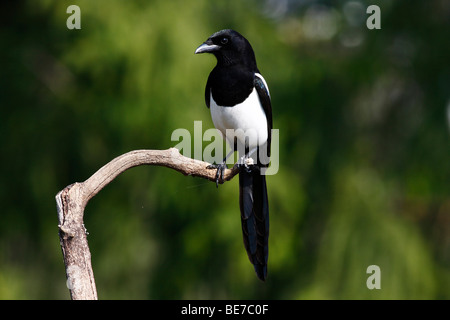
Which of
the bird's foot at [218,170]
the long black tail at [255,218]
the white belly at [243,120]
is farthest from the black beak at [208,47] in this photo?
the long black tail at [255,218]

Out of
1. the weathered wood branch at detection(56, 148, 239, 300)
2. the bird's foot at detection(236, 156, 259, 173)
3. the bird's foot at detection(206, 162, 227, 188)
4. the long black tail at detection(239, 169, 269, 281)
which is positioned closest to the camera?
the weathered wood branch at detection(56, 148, 239, 300)

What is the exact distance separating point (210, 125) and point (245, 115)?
2.91m

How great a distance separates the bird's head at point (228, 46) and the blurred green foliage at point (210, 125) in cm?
300

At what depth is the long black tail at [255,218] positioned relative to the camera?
2.39 meters

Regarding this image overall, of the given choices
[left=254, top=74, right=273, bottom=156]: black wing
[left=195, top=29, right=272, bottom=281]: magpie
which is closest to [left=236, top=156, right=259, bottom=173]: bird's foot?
[left=195, top=29, right=272, bottom=281]: magpie

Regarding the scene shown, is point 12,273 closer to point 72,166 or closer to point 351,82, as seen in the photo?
point 72,166

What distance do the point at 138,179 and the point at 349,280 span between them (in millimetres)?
2329

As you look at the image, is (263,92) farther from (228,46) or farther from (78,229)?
(78,229)

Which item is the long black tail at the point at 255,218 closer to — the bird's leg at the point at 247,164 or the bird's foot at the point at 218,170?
the bird's leg at the point at 247,164

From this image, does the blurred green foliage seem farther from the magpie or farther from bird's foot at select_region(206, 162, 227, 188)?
bird's foot at select_region(206, 162, 227, 188)

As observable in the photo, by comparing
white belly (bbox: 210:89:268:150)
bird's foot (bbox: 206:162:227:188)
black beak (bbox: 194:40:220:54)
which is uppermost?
black beak (bbox: 194:40:220:54)

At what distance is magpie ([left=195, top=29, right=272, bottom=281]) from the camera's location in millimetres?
2465

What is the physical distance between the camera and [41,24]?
7305 mm

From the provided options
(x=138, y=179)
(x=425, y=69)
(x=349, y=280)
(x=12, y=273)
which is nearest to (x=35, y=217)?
(x=12, y=273)
